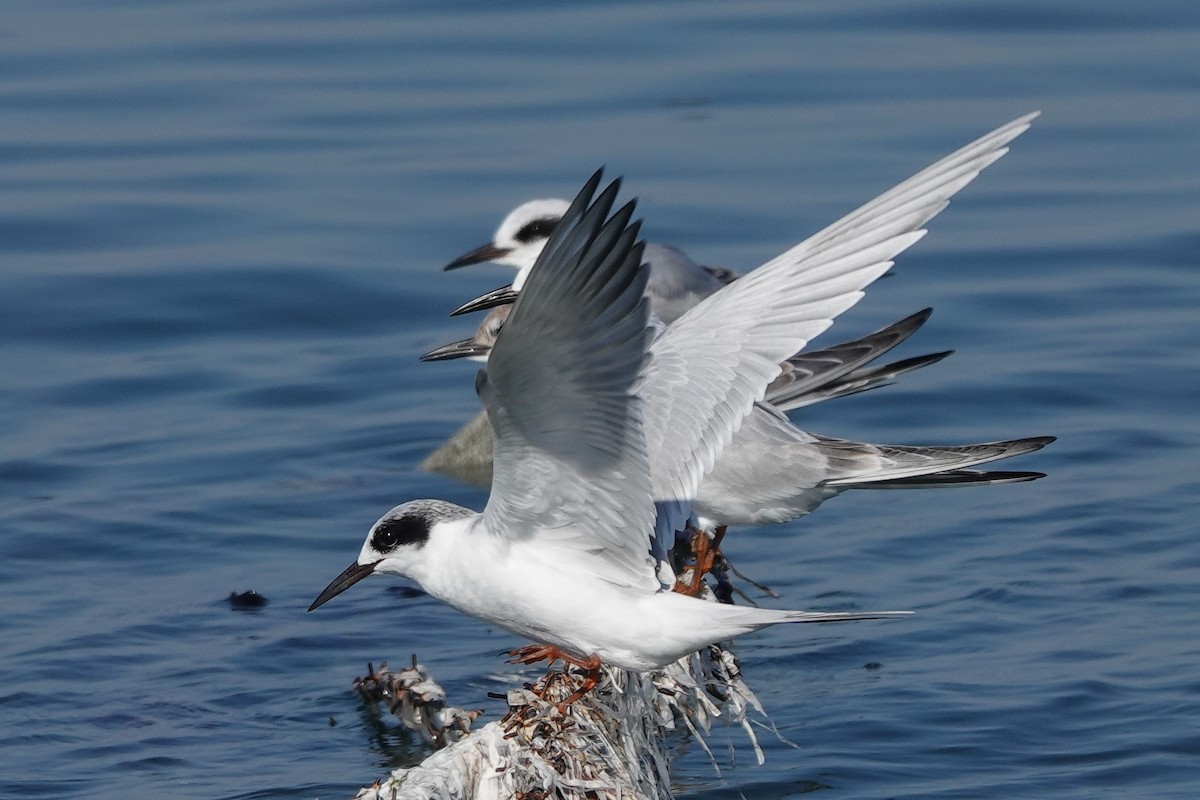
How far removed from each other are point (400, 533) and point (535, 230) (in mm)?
3774

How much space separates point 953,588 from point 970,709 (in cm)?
125

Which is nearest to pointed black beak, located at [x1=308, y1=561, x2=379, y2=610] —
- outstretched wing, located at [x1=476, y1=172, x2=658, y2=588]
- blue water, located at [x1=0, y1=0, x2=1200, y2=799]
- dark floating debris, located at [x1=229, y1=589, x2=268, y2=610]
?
outstretched wing, located at [x1=476, y1=172, x2=658, y2=588]

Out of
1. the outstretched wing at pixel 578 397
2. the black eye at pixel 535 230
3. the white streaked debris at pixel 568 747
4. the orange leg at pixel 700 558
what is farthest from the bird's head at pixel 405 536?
the black eye at pixel 535 230

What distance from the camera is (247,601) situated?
9.11 meters

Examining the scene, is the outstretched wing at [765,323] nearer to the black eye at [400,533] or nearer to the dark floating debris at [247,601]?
the black eye at [400,533]

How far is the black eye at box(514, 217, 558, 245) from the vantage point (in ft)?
30.6

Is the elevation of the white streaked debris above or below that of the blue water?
below

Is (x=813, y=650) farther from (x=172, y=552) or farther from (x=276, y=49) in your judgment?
(x=276, y=49)

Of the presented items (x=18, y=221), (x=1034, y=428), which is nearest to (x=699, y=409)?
(x=1034, y=428)

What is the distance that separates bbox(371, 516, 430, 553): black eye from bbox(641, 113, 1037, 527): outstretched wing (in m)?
0.71

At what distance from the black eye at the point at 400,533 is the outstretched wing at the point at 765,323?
0.71 meters

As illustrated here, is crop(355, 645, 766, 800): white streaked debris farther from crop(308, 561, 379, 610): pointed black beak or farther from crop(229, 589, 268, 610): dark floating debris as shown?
crop(229, 589, 268, 610): dark floating debris

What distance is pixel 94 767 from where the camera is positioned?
24.7 feet

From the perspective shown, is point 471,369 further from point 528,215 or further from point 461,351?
point 461,351
